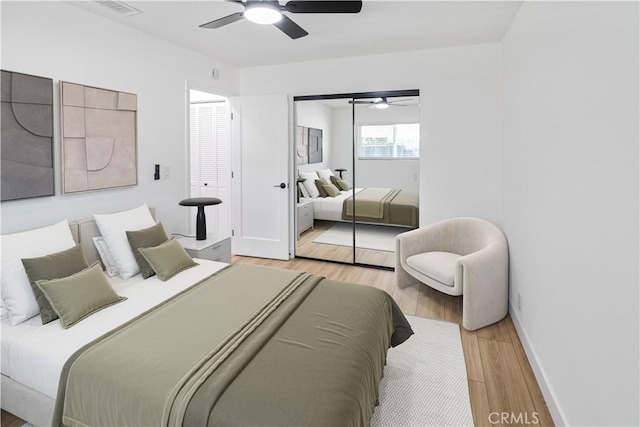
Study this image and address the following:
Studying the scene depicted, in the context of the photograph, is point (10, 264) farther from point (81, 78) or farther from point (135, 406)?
point (81, 78)

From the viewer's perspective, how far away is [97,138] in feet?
9.97

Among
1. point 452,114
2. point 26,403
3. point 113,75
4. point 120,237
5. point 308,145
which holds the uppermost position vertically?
point 113,75

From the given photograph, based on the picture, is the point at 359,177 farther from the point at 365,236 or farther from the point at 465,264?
the point at 465,264

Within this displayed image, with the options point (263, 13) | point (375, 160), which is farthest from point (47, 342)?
point (375, 160)

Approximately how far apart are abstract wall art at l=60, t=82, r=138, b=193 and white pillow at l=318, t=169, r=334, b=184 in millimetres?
2205

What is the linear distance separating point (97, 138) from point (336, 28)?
226 centimetres

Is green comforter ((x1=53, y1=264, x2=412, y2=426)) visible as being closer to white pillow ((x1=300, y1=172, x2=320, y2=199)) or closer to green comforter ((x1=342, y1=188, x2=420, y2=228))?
green comforter ((x1=342, y1=188, x2=420, y2=228))

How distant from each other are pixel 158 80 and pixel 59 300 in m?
2.41

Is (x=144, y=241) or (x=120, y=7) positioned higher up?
(x=120, y=7)

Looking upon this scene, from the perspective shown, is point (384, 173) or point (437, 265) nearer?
point (437, 265)

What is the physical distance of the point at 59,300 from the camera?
6.70ft

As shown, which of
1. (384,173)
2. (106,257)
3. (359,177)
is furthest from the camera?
(359,177)

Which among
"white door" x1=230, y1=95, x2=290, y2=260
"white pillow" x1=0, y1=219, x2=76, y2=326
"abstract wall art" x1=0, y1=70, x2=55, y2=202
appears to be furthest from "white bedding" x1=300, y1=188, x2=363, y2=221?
"white pillow" x1=0, y1=219, x2=76, y2=326

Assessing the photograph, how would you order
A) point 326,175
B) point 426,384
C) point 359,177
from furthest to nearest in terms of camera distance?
point 326,175 → point 359,177 → point 426,384
